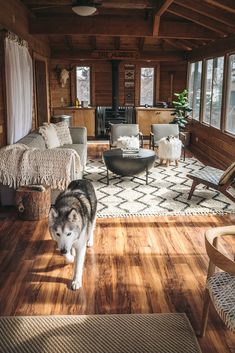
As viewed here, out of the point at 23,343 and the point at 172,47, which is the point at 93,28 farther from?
the point at 23,343

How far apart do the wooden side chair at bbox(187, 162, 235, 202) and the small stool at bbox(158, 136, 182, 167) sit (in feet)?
5.02

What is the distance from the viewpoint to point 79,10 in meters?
4.61

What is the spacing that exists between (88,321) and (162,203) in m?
2.44

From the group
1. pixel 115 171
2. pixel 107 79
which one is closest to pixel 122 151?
pixel 115 171

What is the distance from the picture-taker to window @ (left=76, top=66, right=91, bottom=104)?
32.7 feet

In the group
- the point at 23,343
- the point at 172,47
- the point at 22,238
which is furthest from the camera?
the point at 172,47

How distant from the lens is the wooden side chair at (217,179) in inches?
160

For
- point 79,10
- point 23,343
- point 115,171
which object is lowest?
point 23,343

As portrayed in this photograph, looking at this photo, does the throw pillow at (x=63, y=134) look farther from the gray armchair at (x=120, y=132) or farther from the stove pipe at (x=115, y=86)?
the stove pipe at (x=115, y=86)

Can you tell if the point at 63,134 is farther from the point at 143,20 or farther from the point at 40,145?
the point at 143,20

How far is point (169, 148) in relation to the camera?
6.33 metres

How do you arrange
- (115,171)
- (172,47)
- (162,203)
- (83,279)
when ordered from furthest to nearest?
1. (172,47)
2. (115,171)
3. (162,203)
4. (83,279)

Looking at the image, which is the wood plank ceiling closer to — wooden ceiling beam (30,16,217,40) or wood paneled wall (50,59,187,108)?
wooden ceiling beam (30,16,217,40)

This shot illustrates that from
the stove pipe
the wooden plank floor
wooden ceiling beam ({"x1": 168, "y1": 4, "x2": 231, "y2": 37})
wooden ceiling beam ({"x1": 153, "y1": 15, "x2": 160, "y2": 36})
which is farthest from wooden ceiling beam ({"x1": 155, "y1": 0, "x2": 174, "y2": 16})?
the stove pipe
